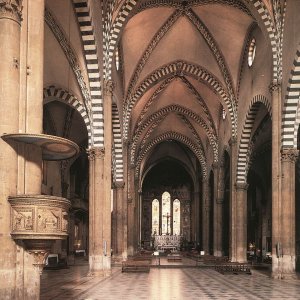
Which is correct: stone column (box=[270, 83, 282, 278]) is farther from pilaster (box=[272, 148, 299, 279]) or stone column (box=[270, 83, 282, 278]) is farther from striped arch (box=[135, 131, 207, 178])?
striped arch (box=[135, 131, 207, 178])

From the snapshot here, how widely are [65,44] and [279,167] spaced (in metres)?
9.37

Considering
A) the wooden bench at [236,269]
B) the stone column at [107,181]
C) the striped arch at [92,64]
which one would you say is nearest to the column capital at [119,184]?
the stone column at [107,181]

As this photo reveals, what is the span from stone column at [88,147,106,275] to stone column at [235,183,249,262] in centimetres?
1059

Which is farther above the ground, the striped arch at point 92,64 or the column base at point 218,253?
the striped arch at point 92,64

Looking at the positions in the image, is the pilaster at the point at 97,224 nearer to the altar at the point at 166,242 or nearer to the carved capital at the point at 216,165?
the carved capital at the point at 216,165

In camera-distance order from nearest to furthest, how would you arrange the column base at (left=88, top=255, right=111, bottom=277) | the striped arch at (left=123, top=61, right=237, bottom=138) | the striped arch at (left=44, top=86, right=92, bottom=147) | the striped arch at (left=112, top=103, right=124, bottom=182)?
the column base at (left=88, top=255, right=111, bottom=277) → the striped arch at (left=44, top=86, right=92, bottom=147) → the striped arch at (left=112, top=103, right=124, bottom=182) → the striped arch at (left=123, top=61, right=237, bottom=138)

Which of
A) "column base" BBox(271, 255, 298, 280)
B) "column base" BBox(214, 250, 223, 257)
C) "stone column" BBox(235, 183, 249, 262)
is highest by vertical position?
"stone column" BBox(235, 183, 249, 262)

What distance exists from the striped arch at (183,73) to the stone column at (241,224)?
3.15m

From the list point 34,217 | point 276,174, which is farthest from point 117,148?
point 34,217

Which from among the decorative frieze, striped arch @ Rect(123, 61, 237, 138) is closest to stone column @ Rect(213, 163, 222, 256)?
striped arch @ Rect(123, 61, 237, 138)

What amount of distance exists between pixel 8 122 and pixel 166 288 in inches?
388

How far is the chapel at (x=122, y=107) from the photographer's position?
8.64 meters

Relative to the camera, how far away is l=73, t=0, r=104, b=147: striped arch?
18703 millimetres

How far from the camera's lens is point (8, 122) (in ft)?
28.1
